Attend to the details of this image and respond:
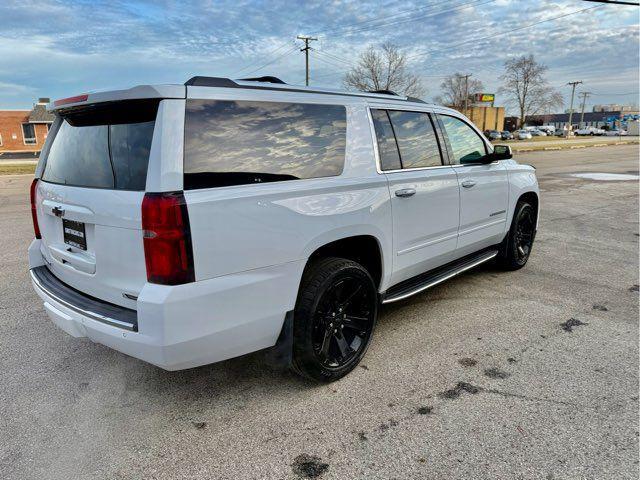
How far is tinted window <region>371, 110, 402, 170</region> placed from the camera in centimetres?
350

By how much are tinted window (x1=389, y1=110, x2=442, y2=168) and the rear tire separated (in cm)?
172

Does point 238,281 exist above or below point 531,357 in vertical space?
above

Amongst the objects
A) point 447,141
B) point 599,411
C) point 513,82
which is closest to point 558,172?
point 447,141

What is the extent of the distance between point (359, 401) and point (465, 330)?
4.76 ft

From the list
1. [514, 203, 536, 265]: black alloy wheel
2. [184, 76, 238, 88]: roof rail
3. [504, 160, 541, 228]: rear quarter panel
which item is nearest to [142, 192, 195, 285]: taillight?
[184, 76, 238, 88]: roof rail

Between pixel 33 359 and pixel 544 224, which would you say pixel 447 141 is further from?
pixel 544 224

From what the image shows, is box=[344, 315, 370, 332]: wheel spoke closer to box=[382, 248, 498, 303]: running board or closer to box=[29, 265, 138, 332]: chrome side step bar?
box=[382, 248, 498, 303]: running board

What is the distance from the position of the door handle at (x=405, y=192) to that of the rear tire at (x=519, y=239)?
216 cm

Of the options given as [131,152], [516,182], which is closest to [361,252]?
[131,152]

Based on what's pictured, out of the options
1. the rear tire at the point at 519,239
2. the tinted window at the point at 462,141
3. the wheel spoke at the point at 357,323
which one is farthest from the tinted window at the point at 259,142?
the rear tire at the point at 519,239

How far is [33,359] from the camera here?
3537mm

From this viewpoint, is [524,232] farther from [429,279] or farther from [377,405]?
[377,405]

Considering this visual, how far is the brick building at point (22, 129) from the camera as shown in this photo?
45.6 meters

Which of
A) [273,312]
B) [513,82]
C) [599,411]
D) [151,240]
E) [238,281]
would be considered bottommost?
[599,411]
